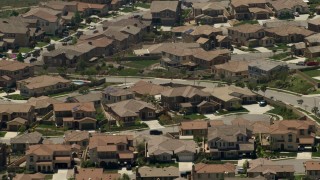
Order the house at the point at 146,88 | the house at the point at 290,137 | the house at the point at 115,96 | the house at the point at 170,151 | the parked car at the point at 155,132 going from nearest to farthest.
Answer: the house at the point at 170,151, the house at the point at 290,137, the parked car at the point at 155,132, the house at the point at 115,96, the house at the point at 146,88

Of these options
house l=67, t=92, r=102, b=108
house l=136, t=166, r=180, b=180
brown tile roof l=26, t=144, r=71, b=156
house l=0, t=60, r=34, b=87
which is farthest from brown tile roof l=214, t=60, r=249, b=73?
house l=136, t=166, r=180, b=180

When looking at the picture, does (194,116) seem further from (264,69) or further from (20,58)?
(20,58)

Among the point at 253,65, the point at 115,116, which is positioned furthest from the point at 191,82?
the point at 115,116

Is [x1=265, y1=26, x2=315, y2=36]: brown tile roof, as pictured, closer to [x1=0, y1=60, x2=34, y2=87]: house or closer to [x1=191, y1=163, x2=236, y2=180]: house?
[x1=0, y1=60, x2=34, y2=87]: house

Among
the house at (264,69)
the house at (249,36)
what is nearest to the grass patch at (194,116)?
the house at (264,69)

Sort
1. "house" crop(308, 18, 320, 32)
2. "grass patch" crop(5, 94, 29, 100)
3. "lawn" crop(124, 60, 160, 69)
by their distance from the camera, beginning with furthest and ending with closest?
1. "house" crop(308, 18, 320, 32)
2. "lawn" crop(124, 60, 160, 69)
3. "grass patch" crop(5, 94, 29, 100)

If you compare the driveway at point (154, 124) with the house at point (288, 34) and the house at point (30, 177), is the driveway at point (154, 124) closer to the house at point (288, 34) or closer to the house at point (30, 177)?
the house at point (30, 177)

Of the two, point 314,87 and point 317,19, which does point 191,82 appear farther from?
point 317,19
